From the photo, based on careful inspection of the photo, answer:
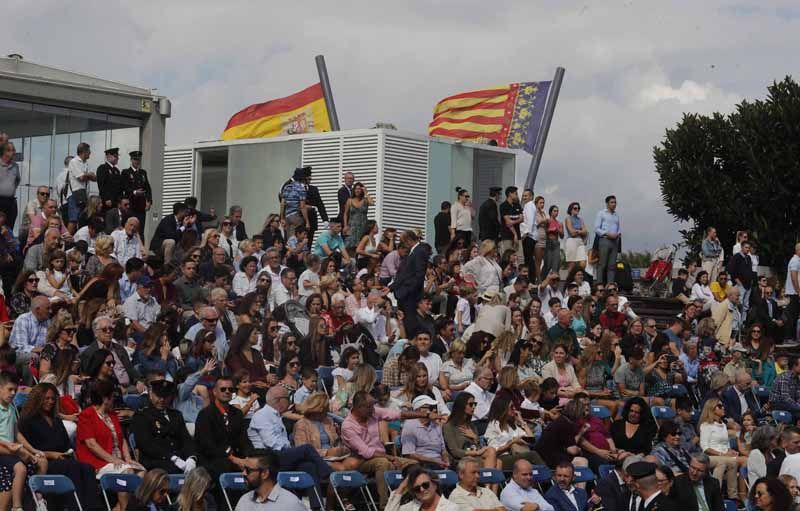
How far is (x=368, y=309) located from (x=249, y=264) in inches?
63.7

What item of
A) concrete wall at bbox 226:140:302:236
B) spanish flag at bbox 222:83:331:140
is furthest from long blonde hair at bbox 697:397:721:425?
spanish flag at bbox 222:83:331:140

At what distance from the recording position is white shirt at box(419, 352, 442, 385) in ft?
53.5

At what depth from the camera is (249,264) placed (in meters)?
18.3

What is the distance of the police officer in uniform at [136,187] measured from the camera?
813 inches

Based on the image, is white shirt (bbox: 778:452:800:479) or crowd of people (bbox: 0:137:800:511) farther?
white shirt (bbox: 778:452:800:479)

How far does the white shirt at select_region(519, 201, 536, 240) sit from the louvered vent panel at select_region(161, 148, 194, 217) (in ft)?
30.9

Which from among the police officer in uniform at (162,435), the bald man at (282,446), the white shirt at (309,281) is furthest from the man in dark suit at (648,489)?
the white shirt at (309,281)

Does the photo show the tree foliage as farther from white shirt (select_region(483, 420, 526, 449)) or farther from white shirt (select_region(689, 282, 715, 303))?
white shirt (select_region(483, 420, 526, 449))

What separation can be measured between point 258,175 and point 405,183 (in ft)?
9.98

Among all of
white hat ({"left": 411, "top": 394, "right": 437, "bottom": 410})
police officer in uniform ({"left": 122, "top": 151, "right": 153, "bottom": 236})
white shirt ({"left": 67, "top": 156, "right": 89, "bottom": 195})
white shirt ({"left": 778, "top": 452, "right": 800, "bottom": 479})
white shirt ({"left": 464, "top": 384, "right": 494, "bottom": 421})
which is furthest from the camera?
white shirt ({"left": 67, "top": 156, "right": 89, "bottom": 195})

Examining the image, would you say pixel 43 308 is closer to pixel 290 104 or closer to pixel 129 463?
pixel 129 463

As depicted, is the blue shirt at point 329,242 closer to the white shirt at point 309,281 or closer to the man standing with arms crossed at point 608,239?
the white shirt at point 309,281

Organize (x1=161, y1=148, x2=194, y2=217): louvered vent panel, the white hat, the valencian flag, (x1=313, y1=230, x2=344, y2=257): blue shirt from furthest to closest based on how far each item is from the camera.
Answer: the valencian flag, (x1=161, y1=148, x2=194, y2=217): louvered vent panel, (x1=313, y1=230, x2=344, y2=257): blue shirt, the white hat

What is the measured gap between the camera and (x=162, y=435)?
12375 mm
